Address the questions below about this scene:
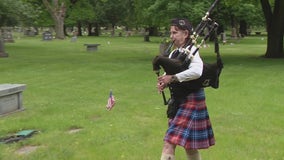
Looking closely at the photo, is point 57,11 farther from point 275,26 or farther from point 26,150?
point 26,150

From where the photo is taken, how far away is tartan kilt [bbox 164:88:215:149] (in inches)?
197

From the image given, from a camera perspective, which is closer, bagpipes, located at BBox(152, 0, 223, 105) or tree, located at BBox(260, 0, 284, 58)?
bagpipes, located at BBox(152, 0, 223, 105)

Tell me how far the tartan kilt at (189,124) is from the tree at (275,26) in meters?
19.6

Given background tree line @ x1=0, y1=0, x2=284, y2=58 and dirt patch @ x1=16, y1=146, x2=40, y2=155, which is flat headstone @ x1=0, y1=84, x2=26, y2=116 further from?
background tree line @ x1=0, y1=0, x2=284, y2=58

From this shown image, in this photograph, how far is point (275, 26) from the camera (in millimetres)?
23906

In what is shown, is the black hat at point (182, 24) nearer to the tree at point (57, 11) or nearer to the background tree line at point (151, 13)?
the background tree line at point (151, 13)

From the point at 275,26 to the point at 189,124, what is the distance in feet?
66.2

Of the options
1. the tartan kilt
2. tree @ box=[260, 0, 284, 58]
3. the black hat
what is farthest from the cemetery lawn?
tree @ box=[260, 0, 284, 58]

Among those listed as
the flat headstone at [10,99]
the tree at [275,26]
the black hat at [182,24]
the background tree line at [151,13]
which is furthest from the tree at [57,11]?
the black hat at [182,24]

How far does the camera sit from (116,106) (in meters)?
10.9

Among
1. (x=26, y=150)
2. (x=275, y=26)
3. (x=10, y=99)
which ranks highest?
(x=275, y=26)

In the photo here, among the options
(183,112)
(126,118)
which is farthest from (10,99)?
(183,112)

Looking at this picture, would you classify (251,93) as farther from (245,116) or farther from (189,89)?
(189,89)

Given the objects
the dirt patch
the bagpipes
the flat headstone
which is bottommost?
the dirt patch
